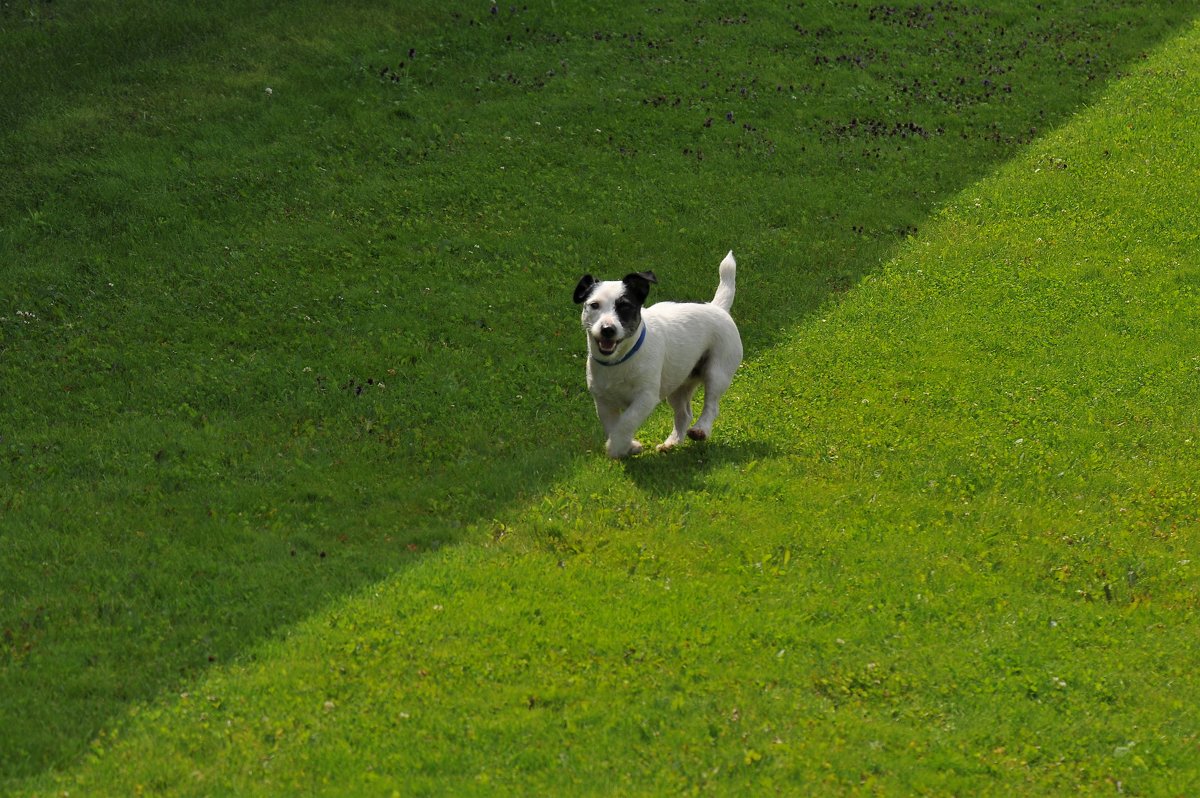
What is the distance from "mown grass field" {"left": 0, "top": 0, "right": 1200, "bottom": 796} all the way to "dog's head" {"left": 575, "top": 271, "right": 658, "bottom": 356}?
126 centimetres

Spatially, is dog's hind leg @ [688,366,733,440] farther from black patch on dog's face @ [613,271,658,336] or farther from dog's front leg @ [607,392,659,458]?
black patch on dog's face @ [613,271,658,336]

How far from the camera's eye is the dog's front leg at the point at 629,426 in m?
12.2

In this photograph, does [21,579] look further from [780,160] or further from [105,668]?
[780,160]

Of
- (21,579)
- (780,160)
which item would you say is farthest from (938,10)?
(21,579)

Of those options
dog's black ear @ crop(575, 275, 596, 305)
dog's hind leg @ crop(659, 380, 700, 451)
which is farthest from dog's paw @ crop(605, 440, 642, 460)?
dog's black ear @ crop(575, 275, 596, 305)

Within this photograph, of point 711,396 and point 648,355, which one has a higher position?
point 648,355

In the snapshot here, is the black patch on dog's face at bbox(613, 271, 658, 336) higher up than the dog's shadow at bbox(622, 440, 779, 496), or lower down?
higher up

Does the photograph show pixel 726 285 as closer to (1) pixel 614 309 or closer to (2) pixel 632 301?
(2) pixel 632 301

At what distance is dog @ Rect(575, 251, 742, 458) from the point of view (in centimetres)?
1187

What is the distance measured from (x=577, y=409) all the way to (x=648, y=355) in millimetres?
2266

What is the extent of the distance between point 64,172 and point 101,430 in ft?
22.0

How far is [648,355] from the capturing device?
12148mm

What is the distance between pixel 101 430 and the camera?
13328 mm

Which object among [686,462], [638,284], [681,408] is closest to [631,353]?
[638,284]
